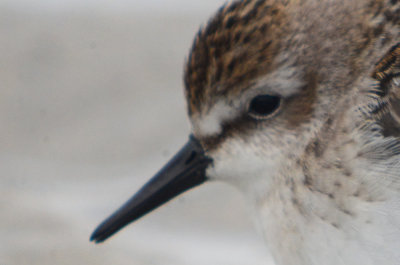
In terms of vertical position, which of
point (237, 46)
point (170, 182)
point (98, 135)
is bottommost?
point (170, 182)

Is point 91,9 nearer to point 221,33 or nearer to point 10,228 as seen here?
point 10,228

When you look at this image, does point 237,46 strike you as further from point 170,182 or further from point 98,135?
point 98,135

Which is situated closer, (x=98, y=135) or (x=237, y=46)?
(x=237, y=46)

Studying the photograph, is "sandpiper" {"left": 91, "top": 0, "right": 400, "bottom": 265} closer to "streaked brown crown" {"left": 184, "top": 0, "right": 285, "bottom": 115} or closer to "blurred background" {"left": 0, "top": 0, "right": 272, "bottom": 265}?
"streaked brown crown" {"left": 184, "top": 0, "right": 285, "bottom": 115}

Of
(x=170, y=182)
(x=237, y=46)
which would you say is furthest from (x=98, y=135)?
(x=237, y=46)

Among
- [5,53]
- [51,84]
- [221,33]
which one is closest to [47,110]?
[51,84]
